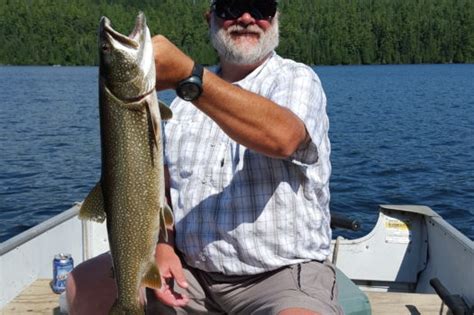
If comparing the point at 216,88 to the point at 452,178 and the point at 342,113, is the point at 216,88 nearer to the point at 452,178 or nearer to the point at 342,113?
the point at 452,178

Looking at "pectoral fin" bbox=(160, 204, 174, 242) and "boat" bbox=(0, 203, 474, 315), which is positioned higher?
"pectoral fin" bbox=(160, 204, 174, 242)

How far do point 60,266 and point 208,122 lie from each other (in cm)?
236

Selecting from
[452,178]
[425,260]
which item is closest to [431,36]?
[452,178]

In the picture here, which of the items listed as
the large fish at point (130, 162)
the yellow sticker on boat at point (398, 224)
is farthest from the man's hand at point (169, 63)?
the yellow sticker on boat at point (398, 224)

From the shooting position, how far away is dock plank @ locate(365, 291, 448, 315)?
5.04 m

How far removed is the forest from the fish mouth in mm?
105159

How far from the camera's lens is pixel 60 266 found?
5.25m

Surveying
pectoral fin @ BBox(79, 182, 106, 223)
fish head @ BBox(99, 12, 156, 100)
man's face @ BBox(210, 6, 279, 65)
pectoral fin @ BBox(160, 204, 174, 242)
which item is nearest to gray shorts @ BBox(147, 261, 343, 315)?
pectoral fin @ BBox(160, 204, 174, 242)

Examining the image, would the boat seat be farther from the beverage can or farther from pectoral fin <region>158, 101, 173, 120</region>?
the beverage can

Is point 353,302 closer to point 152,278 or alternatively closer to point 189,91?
point 152,278

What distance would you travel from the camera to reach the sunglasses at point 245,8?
353cm

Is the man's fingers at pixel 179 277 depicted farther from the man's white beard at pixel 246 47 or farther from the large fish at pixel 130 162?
the man's white beard at pixel 246 47

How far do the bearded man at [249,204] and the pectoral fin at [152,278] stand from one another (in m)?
0.36

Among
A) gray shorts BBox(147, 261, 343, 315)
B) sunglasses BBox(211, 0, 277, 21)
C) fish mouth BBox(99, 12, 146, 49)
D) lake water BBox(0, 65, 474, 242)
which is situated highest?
sunglasses BBox(211, 0, 277, 21)
